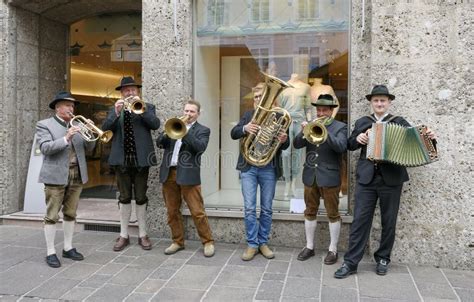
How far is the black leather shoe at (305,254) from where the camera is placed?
17.5 feet

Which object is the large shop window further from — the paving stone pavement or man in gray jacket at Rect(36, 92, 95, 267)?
man in gray jacket at Rect(36, 92, 95, 267)

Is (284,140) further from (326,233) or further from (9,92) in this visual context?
(9,92)

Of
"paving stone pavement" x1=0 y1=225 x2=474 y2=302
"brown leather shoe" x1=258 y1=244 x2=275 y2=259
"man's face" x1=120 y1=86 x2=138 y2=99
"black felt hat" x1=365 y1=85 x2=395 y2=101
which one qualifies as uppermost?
"man's face" x1=120 y1=86 x2=138 y2=99

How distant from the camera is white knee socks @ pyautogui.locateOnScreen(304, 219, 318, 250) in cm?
539

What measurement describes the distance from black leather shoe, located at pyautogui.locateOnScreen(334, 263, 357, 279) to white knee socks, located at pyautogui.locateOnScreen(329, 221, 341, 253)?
1.42 feet

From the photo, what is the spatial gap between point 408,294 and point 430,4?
321 cm

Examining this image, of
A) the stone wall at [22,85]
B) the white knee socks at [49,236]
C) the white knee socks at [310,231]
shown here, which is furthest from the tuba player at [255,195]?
the stone wall at [22,85]

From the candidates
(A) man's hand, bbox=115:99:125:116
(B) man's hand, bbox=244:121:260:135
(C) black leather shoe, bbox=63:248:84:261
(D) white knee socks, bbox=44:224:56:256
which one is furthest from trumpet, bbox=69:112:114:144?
(B) man's hand, bbox=244:121:260:135

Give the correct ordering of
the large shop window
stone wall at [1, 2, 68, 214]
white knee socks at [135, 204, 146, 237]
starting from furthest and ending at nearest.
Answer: stone wall at [1, 2, 68, 214] → the large shop window → white knee socks at [135, 204, 146, 237]

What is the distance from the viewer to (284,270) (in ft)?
16.3

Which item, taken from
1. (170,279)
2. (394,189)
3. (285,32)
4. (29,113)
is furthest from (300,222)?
(29,113)

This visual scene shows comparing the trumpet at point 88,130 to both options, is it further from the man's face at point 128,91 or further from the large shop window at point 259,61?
the large shop window at point 259,61

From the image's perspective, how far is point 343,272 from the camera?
4.76m

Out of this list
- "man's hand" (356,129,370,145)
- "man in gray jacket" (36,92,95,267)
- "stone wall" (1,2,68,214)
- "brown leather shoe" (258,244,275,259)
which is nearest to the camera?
"man's hand" (356,129,370,145)
